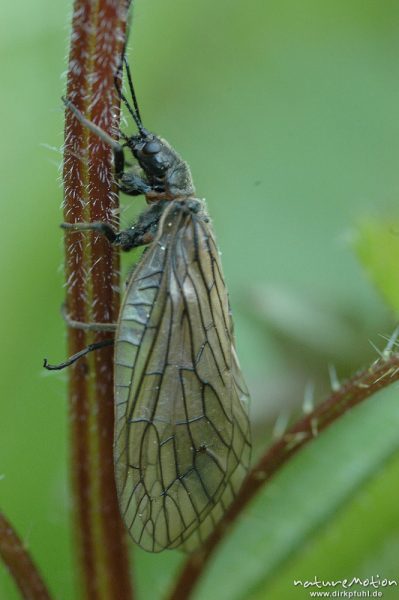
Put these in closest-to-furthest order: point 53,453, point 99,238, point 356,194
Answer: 1. point 99,238
2. point 53,453
3. point 356,194

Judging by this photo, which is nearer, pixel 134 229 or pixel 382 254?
pixel 382 254

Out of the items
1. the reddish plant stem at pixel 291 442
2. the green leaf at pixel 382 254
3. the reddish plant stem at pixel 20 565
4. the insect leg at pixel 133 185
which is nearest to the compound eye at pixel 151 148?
the insect leg at pixel 133 185

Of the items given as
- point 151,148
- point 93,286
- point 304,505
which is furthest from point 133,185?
point 304,505

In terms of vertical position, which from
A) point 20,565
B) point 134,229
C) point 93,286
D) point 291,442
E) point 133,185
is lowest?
point 291,442

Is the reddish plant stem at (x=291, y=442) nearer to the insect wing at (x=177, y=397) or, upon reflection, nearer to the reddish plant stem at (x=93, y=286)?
the insect wing at (x=177, y=397)

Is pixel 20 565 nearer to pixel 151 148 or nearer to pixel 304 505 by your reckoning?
pixel 304 505

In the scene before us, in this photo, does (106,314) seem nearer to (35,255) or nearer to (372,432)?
(372,432)

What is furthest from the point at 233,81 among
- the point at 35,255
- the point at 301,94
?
the point at 35,255
